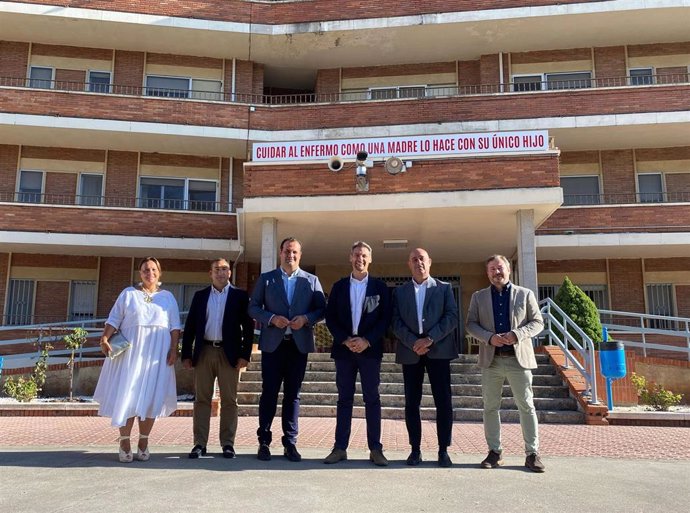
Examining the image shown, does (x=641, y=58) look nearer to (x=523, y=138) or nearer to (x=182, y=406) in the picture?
(x=523, y=138)

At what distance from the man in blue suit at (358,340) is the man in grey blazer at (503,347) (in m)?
0.94

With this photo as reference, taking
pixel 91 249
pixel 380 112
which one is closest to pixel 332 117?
pixel 380 112

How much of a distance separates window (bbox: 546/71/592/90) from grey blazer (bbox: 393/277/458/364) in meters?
14.9

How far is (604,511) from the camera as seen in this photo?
389 centimetres

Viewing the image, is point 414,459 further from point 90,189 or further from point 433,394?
point 90,189

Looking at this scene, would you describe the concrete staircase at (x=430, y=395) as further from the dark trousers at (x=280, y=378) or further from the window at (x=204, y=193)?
the window at (x=204, y=193)

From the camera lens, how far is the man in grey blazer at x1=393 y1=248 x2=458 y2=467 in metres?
5.36

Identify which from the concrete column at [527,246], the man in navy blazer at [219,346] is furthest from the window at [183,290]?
the man in navy blazer at [219,346]

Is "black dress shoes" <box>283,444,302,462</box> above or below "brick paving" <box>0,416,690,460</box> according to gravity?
above

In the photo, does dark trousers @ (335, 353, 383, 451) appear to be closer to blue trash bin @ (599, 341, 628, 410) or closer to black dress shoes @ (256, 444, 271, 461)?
black dress shoes @ (256, 444, 271, 461)

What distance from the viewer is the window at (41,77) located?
18.5 m

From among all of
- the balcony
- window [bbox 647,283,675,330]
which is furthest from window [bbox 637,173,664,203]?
the balcony

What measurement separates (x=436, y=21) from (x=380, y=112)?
11.0ft

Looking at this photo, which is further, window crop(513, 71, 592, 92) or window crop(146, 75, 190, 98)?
window crop(146, 75, 190, 98)
